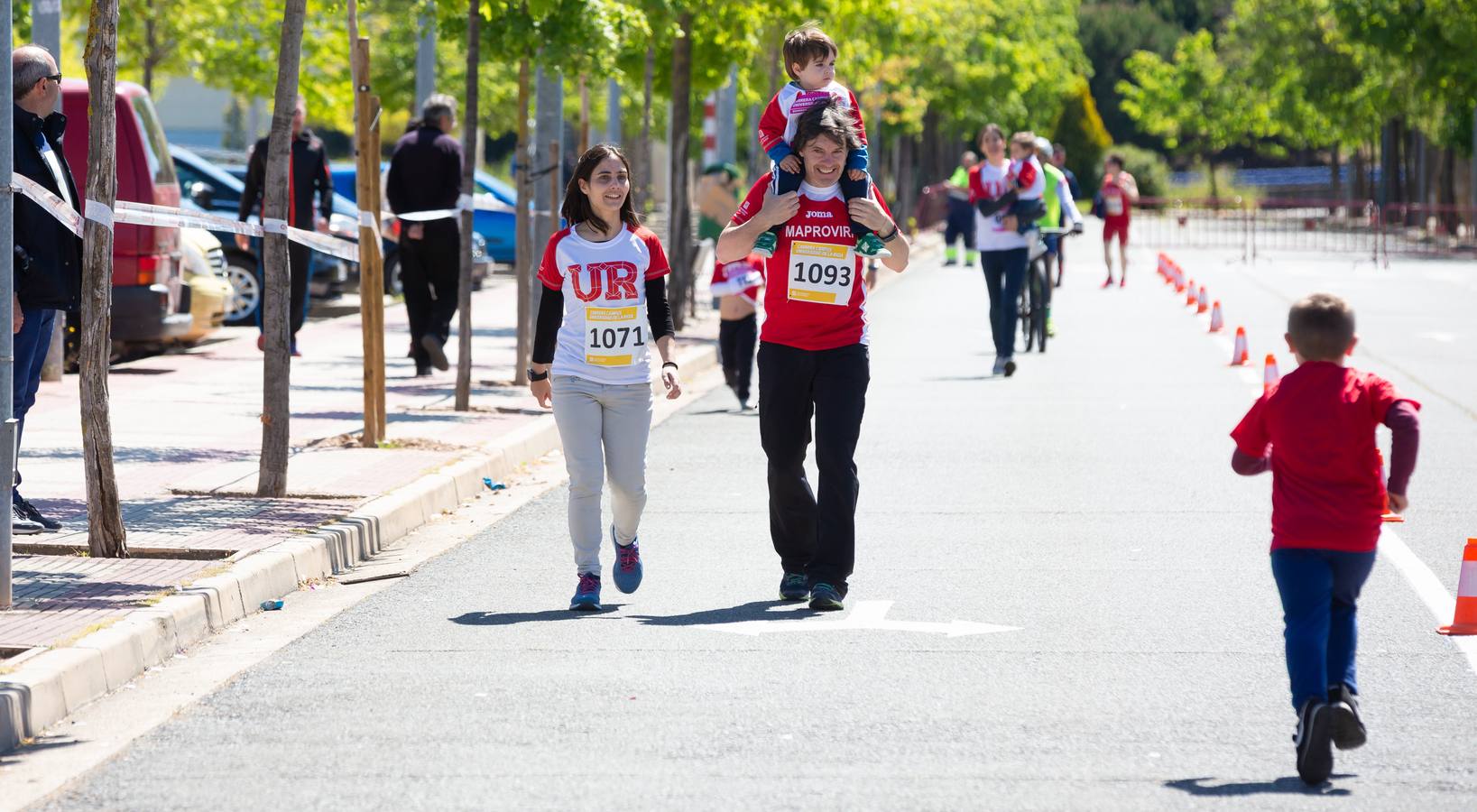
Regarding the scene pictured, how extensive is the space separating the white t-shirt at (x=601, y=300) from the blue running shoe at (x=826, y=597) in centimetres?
96

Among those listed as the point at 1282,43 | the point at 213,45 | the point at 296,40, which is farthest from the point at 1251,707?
the point at 1282,43

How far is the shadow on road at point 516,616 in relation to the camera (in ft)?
24.2

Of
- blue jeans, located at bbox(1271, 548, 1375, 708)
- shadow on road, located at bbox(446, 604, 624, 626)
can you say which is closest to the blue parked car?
shadow on road, located at bbox(446, 604, 624, 626)

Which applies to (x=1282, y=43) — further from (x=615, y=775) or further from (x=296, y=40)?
(x=615, y=775)

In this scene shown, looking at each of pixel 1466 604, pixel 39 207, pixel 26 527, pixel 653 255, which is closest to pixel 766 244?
pixel 653 255

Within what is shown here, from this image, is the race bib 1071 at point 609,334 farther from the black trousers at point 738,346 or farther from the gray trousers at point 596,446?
the black trousers at point 738,346

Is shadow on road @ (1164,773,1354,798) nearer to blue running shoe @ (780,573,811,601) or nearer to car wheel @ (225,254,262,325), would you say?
blue running shoe @ (780,573,811,601)

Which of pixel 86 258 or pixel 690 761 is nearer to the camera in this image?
pixel 690 761

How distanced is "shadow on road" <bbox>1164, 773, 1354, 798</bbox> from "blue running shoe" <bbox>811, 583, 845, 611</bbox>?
2.34 m

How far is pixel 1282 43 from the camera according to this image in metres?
60.7

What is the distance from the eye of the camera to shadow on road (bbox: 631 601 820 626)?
7.36 metres

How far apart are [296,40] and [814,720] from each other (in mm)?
5018

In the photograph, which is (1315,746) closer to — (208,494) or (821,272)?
(821,272)

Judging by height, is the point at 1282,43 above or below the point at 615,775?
above
